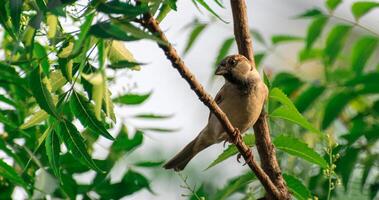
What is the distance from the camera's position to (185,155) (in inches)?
197

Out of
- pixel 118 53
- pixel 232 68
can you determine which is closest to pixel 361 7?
pixel 232 68

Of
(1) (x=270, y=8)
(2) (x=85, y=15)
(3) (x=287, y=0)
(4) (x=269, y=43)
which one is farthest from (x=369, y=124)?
(1) (x=270, y=8)

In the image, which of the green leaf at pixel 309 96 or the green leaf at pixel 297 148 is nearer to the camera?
the green leaf at pixel 297 148

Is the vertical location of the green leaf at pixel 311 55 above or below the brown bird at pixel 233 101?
above

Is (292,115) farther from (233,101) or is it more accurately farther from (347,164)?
(233,101)

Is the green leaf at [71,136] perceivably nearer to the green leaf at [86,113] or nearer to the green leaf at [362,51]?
the green leaf at [86,113]

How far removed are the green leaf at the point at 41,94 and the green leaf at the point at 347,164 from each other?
162 centimetres

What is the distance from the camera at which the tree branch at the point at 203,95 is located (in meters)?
2.25

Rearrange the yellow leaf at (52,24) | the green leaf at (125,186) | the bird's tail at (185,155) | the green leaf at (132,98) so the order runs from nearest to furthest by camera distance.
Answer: the yellow leaf at (52,24)
the green leaf at (125,186)
the green leaf at (132,98)
the bird's tail at (185,155)

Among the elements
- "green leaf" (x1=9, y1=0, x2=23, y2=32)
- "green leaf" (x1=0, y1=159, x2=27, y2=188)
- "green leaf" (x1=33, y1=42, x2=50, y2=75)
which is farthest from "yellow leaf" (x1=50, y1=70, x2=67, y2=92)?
"green leaf" (x1=9, y1=0, x2=23, y2=32)

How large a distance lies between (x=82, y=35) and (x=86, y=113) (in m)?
0.75

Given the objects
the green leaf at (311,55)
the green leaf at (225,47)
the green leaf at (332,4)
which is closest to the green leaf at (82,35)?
the green leaf at (332,4)

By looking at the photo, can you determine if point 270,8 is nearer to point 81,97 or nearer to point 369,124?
point 369,124

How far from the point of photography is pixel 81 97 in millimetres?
2824
